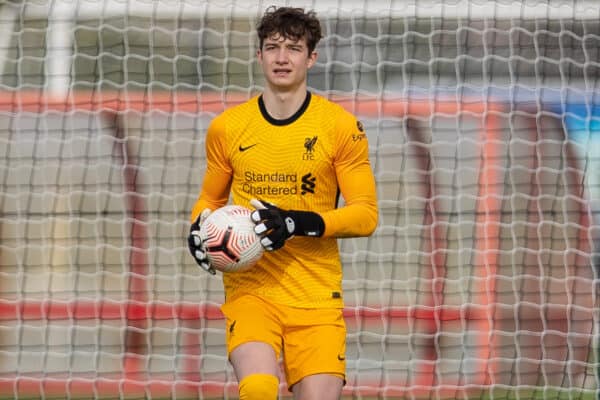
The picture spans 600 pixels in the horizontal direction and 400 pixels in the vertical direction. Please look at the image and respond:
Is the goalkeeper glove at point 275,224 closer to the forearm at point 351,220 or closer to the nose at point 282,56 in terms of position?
the forearm at point 351,220

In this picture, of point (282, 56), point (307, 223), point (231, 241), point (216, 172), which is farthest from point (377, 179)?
point (231, 241)

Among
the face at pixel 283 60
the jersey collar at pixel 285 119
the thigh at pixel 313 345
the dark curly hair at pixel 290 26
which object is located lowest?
the thigh at pixel 313 345

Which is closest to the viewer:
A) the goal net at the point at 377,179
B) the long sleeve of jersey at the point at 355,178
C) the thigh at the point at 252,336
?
the thigh at the point at 252,336

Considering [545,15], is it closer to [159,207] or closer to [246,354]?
[159,207]

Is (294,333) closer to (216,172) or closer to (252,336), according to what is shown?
(252,336)

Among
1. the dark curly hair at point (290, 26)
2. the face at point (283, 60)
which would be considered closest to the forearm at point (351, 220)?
the face at point (283, 60)

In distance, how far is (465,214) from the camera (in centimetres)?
885

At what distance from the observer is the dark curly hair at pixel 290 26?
479cm

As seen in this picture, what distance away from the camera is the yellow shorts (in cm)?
468

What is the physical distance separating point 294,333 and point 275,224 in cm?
52

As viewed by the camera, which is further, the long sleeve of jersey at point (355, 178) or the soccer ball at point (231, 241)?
the long sleeve of jersey at point (355, 178)

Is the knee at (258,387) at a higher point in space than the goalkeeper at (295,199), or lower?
lower

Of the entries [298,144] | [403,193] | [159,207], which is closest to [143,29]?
[159,207]

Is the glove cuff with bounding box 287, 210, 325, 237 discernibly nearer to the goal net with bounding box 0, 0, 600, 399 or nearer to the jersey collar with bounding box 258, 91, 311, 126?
the jersey collar with bounding box 258, 91, 311, 126
